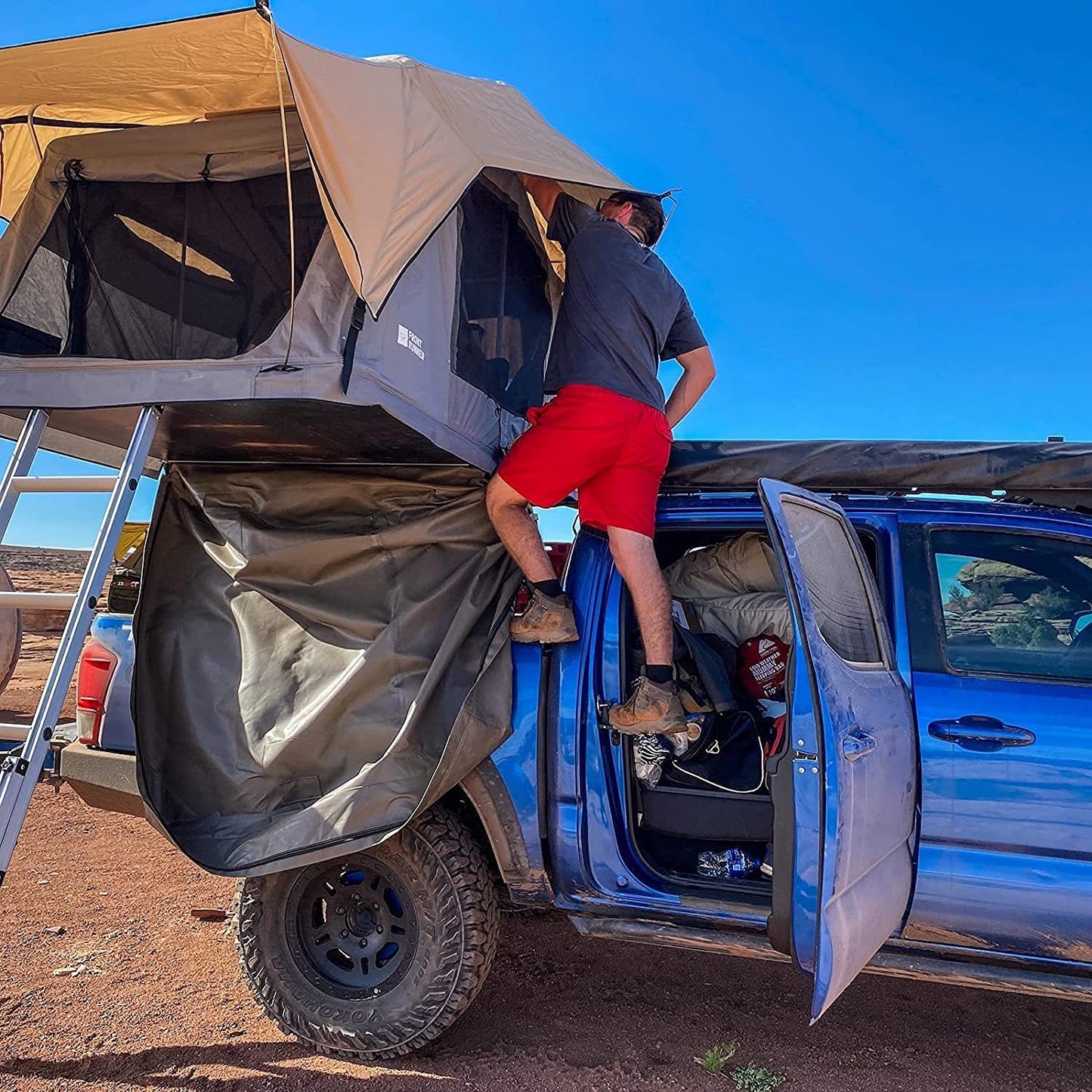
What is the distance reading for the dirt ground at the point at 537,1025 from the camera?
3.08 metres

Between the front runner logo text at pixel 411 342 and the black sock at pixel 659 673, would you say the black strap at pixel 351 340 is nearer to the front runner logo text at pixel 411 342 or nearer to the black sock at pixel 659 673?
the front runner logo text at pixel 411 342

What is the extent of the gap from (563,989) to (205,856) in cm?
154

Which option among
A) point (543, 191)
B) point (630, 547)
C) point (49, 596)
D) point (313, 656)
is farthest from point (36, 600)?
point (543, 191)

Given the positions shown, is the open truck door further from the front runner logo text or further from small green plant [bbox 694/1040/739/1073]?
the front runner logo text

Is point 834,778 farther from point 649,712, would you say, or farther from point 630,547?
point 630,547

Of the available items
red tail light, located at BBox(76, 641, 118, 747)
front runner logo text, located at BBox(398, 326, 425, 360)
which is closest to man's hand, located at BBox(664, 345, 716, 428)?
front runner logo text, located at BBox(398, 326, 425, 360)

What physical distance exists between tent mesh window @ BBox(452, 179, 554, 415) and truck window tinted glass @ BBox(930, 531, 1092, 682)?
202 cm

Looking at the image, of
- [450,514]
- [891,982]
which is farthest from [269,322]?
[891,982]

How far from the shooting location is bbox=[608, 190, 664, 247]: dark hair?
4.02m

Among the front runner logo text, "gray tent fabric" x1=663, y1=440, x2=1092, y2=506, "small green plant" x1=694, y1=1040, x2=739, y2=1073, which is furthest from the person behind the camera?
the front runner logo text

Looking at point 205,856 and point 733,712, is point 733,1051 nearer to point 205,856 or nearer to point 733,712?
point 733,712

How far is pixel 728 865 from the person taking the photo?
3.34 meters

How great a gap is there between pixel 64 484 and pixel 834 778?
2.86 m

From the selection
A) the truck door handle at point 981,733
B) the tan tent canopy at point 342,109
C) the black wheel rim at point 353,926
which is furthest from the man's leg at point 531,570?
the truck door handle at point 981,733
